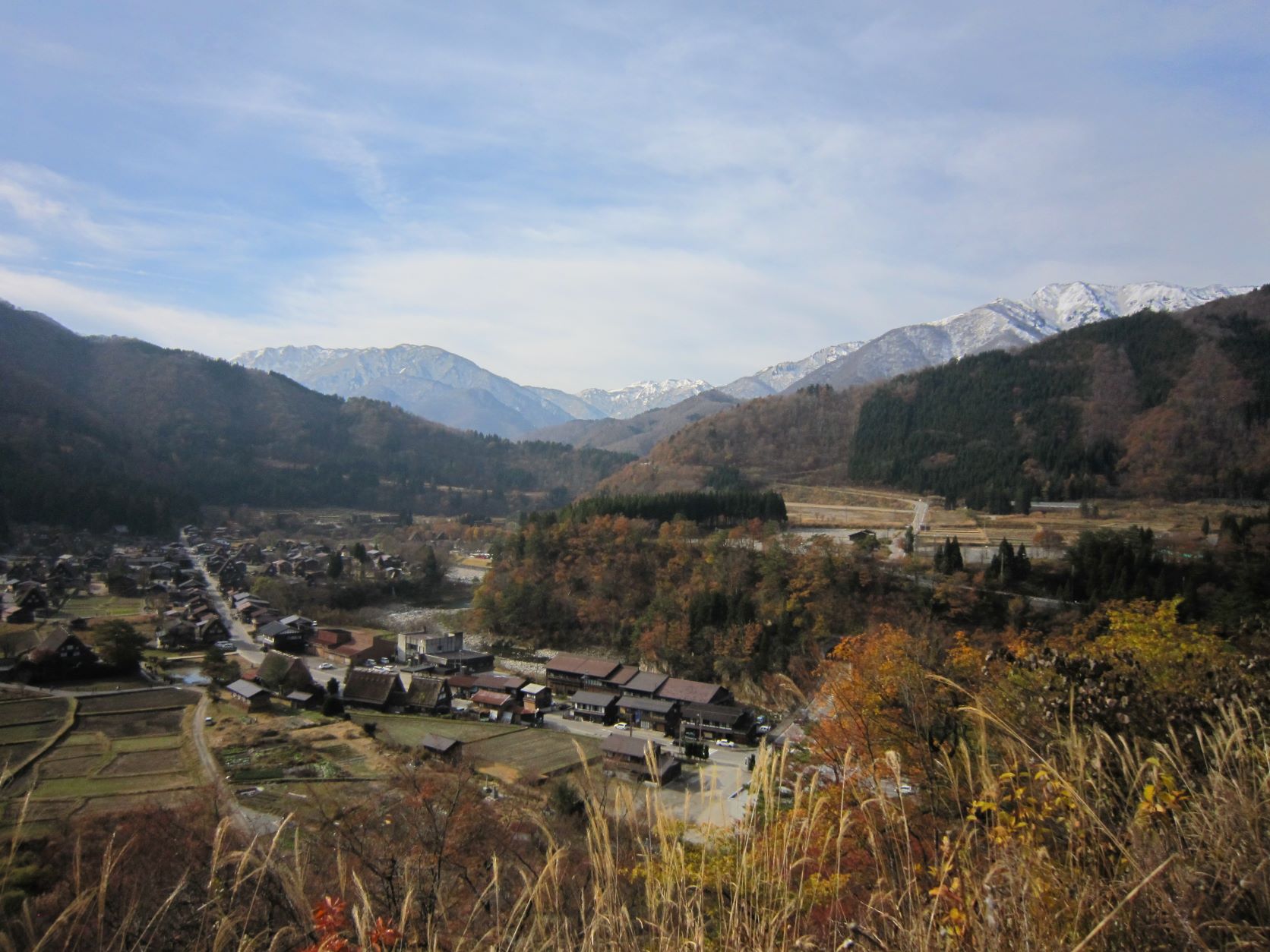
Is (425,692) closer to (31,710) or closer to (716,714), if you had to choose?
(716,714)

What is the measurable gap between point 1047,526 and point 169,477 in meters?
76.4

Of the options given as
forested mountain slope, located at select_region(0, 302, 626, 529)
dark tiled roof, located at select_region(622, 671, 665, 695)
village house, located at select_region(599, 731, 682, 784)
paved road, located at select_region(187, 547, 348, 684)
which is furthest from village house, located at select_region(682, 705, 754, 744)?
forested mountain slope, located at select_region(0, 302, 626, 529)

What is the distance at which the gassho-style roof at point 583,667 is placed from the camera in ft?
85.7

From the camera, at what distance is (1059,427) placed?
45281mm

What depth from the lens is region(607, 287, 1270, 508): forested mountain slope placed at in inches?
1499

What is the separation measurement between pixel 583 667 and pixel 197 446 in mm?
75188

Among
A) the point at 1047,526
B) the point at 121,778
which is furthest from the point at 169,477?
the point at 1047,526

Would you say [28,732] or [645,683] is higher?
[28,732]

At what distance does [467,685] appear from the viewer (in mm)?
25578

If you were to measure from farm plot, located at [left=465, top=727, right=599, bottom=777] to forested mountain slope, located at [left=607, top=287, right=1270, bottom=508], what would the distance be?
93.2 feet

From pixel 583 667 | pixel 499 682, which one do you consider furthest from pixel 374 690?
pixel 583 667

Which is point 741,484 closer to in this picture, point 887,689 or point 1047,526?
point 1047,526

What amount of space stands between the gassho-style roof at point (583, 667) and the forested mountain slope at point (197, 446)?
44172 millimetres

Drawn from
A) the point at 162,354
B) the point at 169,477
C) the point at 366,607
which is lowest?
the point at 366,607
